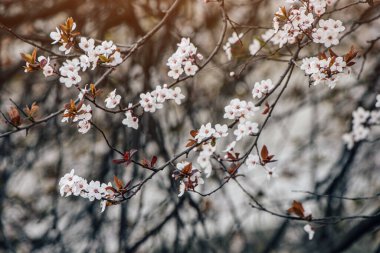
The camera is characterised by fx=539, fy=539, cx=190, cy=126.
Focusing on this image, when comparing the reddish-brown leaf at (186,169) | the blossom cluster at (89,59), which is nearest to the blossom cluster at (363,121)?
Result: the reddish-brown leaf at (186,169)

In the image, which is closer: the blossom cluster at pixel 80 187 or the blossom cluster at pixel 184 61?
the blossom cluster at pixel 80 187

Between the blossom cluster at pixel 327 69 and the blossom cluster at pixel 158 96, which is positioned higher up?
the blossom cluster at pixel 158 96

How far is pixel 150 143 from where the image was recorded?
4762 millimetres

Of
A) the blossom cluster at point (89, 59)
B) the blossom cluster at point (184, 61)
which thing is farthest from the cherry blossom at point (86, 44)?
the blossom cluster at point (184, 61)

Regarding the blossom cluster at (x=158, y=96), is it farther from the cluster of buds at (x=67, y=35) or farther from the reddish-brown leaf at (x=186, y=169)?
the cluster of buds at (x=67, y=35)

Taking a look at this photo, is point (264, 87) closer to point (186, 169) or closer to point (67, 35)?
point (186, 169)

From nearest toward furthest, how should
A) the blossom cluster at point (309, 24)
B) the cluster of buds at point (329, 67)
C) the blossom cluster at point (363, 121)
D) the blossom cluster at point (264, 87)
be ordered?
the cluster of buds at point (329, 67), the blossom cluster at point (309, 24), the blossom cluster at point (264, 87), the blossom cluster at point (363, 121)

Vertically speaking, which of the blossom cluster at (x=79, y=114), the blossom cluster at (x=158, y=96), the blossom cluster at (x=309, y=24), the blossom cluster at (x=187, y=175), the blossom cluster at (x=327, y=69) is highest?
the blossom cluster at (x=309, y=24)

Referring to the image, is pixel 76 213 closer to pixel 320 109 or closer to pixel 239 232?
pixel 239 232

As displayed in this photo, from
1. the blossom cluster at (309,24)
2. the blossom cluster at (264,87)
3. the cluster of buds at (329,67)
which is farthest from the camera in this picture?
the blossom cluster at (264,87)

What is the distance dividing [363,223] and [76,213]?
247cm

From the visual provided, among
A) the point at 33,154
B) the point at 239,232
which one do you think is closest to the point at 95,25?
the point at 33,154

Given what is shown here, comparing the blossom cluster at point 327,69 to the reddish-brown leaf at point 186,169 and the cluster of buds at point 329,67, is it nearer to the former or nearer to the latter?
the cluster of buds at point 329,67

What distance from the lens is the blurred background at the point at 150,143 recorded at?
461cm
